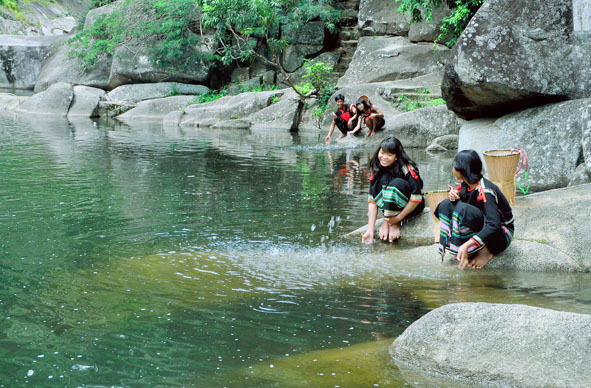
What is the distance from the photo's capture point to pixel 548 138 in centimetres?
782

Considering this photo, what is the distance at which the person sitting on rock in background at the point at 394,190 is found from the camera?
5.82 m

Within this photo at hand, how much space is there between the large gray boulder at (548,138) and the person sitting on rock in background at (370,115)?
6876 millimetres

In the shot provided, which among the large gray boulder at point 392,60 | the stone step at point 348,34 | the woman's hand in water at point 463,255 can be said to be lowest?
the woman's hand in water at point 463,255

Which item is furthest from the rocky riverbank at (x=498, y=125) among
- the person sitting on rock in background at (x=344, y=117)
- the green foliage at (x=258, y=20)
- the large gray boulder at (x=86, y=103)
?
the large gray boulder at (x=86, y=103)

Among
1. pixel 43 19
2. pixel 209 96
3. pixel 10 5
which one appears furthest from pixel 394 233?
pixel 43 19

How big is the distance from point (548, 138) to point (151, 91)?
68.6ft

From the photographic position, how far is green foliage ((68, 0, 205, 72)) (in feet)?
84.9

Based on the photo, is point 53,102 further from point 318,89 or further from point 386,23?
point 386,23

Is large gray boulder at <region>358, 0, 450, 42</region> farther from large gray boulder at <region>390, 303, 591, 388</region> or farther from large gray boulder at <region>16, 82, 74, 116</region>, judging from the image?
large gray boulder at <region>390, 303, 591, 388</region>

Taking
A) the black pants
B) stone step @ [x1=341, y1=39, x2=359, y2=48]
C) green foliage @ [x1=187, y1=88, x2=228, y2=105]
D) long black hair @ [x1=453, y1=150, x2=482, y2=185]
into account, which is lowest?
the black pants

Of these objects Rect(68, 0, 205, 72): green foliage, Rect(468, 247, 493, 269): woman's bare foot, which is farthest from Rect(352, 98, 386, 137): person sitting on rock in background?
Rect(68, 0, 205, 72): green foliage

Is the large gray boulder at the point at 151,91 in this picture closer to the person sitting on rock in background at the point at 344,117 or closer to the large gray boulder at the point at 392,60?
the large gray boulder at the point at 392,60

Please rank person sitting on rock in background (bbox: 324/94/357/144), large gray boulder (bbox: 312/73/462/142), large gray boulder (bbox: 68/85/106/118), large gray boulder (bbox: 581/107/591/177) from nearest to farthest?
large gray boulder (bbox: 581/107/591/177) → large gray boulder (bbox: 312/73/462/142) → person sitting on rock in background (bbox: 324/94/357/144) → large gray boulder (bbox: 68/85/106/118)

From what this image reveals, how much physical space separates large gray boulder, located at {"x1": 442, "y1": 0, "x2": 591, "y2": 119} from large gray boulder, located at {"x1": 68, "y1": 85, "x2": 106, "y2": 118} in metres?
20.1
